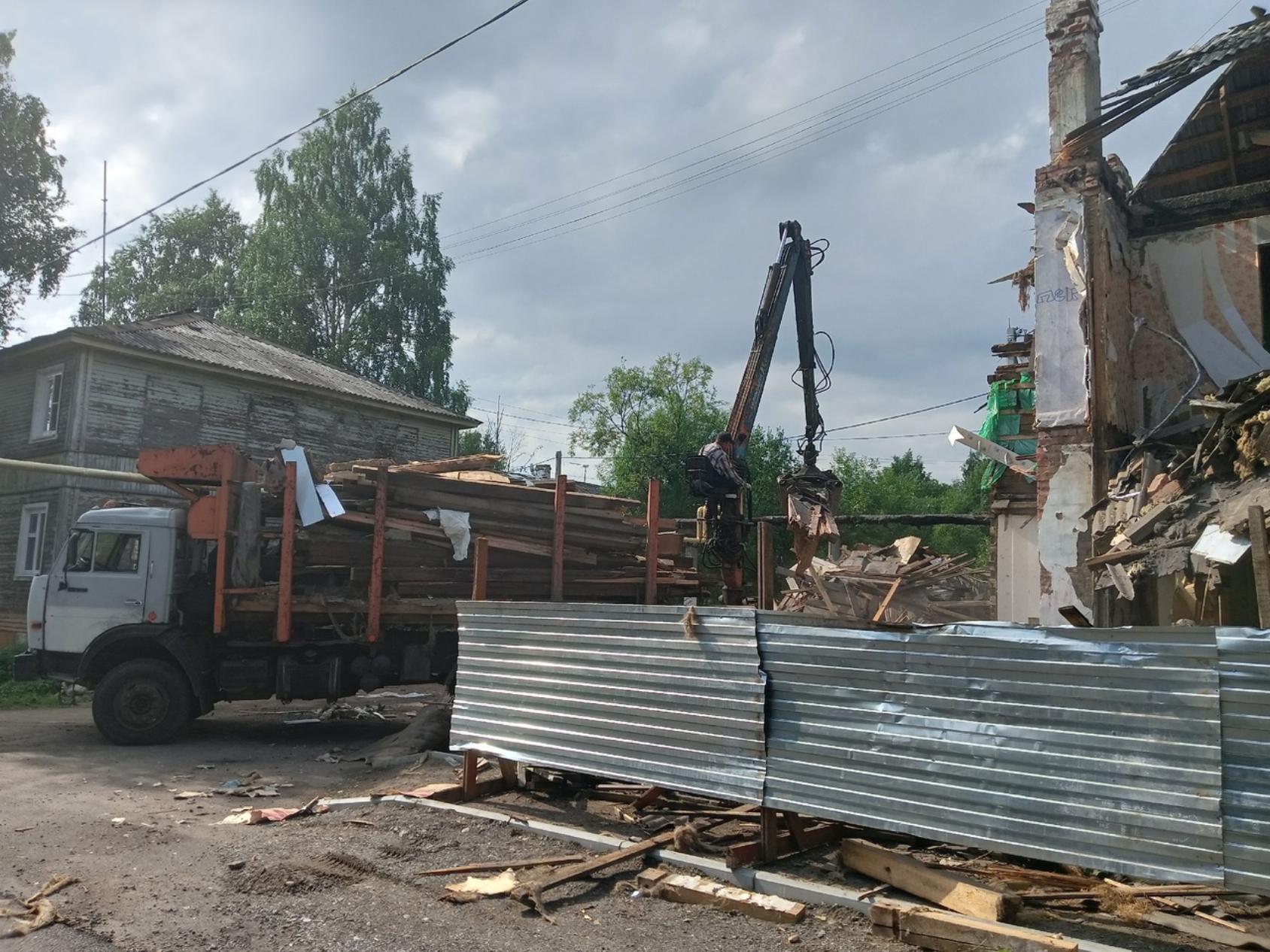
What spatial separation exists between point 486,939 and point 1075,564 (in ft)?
19.7

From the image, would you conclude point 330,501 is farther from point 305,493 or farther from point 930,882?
point 930,882

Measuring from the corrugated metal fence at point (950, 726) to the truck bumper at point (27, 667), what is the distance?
24.1 ft

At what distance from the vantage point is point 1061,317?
8719mm

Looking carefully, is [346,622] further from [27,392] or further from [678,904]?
[27,392]

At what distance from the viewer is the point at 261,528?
1076cm

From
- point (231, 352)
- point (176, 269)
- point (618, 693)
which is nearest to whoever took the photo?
point (618, 693)

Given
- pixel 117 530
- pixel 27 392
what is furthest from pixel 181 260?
pixel 117 530

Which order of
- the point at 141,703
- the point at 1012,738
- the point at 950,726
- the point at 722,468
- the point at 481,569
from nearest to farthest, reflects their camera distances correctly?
the point at 1012,738 < the point at 950,726 < the point at 481,569 < the point at 141,703 < the point at 722,468

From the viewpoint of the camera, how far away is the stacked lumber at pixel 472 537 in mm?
11047

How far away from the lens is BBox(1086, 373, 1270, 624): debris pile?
6.34 metres

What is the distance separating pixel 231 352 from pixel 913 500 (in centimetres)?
4019

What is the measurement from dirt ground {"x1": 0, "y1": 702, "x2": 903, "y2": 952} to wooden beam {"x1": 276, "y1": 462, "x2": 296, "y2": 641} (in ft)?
6.00

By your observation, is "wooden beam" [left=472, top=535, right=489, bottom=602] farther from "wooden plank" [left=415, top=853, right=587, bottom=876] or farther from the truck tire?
the truck tire

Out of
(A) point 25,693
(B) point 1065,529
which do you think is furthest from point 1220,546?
(A) point 25,693
